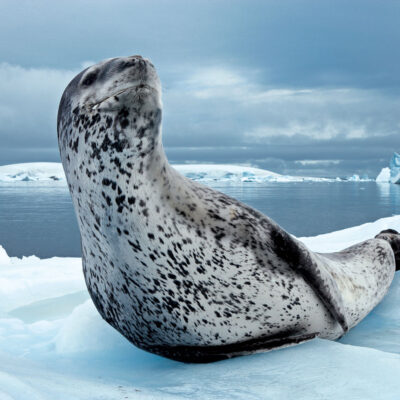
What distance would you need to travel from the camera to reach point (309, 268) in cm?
267

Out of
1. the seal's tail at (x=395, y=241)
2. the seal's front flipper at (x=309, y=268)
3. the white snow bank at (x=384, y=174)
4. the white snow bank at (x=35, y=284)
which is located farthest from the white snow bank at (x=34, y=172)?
the seal's front flipper at (x=309, y=268)

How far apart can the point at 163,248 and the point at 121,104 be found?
729mm

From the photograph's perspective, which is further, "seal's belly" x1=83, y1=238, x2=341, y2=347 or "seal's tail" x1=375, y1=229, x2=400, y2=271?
"seal's tail" x1=375, y1=229, x2=400, y2=271

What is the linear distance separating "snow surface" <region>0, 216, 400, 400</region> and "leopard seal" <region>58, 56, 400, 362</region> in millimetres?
179

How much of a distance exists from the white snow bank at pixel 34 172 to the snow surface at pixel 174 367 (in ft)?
235

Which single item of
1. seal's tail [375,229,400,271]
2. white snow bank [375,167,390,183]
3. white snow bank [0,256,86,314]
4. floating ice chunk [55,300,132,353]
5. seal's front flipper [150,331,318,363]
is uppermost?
white snow bank [375,167,390,183]

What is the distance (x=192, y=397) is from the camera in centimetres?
198

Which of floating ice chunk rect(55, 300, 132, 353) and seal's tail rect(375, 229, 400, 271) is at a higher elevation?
seal's tail rect(375, 229, 400, 271)

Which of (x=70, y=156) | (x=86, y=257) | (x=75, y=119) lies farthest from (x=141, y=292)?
(x=75, y=119)

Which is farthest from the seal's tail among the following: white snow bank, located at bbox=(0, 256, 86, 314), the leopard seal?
white snow bank, located at bbox=(0, 256, 86, 314)

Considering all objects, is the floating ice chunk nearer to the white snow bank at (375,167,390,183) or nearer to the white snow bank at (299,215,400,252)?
the white snow bank at (299,215,400,252)

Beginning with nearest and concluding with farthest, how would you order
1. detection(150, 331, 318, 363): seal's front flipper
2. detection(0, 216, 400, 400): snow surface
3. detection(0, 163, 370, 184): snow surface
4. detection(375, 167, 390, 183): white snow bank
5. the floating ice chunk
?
detection(0, 216, 400, 400): snow surface
detection(150, 331, 318, 363): seal's front flipper
the floating ice chunk
detection(0, 163, 370, 184): snow surface
detection(375, 167, 390, 183): white snow bank

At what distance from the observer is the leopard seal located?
211 centimetres

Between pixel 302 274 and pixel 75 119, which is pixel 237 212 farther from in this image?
pixel 75 119
